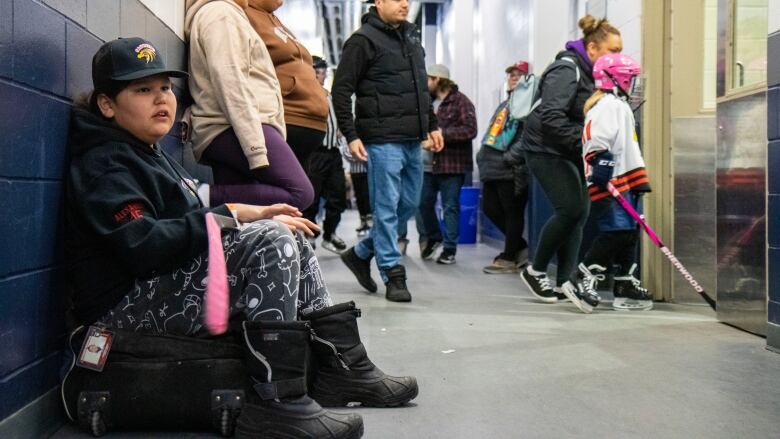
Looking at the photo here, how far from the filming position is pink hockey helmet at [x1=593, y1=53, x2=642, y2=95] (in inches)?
153

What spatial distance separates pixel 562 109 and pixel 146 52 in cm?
264

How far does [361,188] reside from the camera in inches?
303

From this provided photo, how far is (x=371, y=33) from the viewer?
4.14 metres

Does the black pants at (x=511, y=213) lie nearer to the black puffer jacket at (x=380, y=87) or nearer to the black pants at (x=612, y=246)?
the black pants at (x=612, y=246)

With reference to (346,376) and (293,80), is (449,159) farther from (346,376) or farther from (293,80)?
(346,376)

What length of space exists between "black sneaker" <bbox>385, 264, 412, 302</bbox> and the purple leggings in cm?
136

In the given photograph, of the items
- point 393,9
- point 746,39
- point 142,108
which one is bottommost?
point 142,108

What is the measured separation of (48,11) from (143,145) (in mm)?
381

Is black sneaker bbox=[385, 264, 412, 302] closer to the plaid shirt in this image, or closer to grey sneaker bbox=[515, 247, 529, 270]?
grey sneaker bbox=[515, 247, 529, 270]

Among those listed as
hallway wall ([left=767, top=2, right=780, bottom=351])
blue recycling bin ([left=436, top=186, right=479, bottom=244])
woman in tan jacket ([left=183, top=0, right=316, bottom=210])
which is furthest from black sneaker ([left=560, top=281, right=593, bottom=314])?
blue recycling bin ([left=436, top=186, right=479, bottom=244])

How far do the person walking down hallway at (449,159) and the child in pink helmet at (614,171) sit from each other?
7.93ft

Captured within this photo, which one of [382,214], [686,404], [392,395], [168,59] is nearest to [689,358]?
[686,404]

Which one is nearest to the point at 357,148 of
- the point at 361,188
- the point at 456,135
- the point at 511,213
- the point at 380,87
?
the point at 380,87

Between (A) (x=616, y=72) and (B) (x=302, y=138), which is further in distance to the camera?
(A) (x=616, y=72)
